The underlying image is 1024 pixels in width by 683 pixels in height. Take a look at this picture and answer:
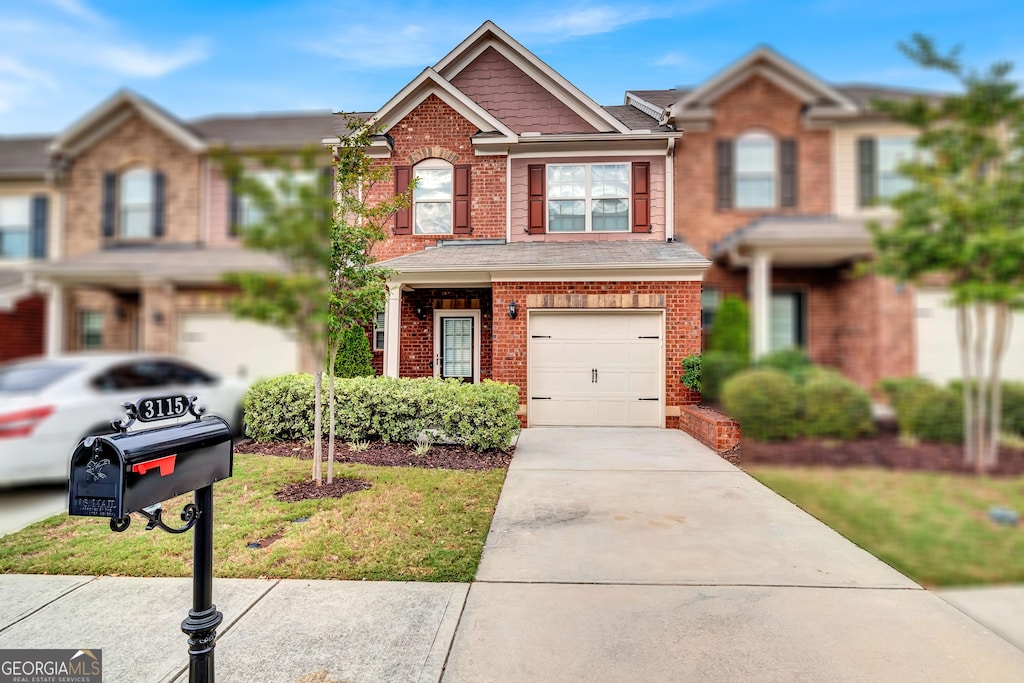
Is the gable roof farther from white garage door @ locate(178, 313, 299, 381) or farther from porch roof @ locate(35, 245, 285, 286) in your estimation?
white garage door @ locate(178, 313, 299, 381)

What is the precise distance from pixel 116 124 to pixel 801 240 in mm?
1392

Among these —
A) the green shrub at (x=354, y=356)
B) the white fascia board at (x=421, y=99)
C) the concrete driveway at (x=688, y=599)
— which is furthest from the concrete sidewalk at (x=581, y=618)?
the white fascia board at (x=421, y=99)

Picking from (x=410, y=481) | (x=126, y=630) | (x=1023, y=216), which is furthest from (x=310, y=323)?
(x=410, y=481)

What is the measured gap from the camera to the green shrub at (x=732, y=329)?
98 cm

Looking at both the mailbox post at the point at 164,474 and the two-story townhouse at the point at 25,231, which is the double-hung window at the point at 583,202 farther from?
the two-story townhouse at the point at 25,231

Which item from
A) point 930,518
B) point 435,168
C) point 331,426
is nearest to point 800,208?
point 930,518

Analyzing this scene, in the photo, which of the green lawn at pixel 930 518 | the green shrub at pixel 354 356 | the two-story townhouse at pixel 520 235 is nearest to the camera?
the green lawn at pixel 930 518

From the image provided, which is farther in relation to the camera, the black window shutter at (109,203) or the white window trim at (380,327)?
the white window trim at (380,327)

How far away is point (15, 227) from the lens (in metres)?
0.95

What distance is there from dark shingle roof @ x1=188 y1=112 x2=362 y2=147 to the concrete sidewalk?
1.77 metres

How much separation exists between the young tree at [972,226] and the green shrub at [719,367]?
0.32 metres

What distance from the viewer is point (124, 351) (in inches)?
35.1

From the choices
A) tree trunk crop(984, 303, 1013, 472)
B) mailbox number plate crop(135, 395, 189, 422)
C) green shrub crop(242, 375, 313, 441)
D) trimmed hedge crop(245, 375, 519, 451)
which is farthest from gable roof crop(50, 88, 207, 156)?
trimmed hedge crop(245, 375, 519, 451)

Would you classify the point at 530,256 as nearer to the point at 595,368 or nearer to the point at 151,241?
the point at 595,368
